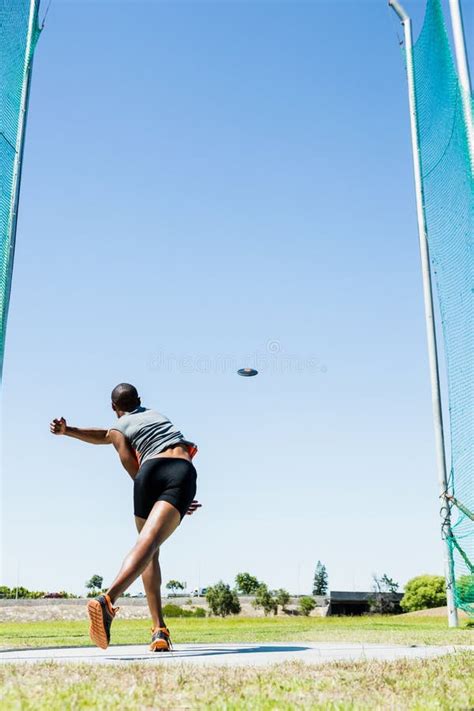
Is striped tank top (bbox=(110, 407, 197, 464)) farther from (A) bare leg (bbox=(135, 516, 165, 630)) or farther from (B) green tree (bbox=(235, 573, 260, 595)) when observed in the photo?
(B) green tree (bbox=(235, 573, 260, 595))

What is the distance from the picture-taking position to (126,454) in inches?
179

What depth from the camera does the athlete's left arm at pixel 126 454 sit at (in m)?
4.55

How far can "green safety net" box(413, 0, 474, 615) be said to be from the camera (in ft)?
26.9

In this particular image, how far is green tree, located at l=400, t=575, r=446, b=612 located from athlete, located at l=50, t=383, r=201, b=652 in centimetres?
5603

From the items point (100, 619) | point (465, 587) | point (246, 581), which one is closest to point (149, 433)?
point (100, 619)

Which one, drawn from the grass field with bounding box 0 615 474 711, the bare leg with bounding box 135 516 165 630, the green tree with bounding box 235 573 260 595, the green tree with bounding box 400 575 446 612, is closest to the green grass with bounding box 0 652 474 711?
the grass field with bounding box 0 615 474 711

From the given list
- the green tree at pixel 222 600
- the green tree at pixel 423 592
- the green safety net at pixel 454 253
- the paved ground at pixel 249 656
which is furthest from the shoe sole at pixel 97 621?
the green tree at pixel 222 600

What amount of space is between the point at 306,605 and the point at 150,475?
223ft

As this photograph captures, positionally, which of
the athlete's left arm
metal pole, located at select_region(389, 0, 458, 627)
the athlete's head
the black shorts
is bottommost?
the black shorts

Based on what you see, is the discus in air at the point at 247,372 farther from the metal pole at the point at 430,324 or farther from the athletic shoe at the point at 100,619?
the athletic shoe at the point at 100,619

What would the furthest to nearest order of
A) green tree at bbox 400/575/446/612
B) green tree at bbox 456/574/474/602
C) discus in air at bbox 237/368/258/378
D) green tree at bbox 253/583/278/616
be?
green tree at bbox 253/583/278/616 < green tree at bbox 400/575/446/612 < discus in air at bbox 237/368/258/378 < green tree at bbox 456/574/474/602

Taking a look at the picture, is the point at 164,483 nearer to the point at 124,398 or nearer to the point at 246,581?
the point at 124,398

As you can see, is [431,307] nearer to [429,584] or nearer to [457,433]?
[457,433]

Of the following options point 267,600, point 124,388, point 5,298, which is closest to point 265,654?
point 124,388
